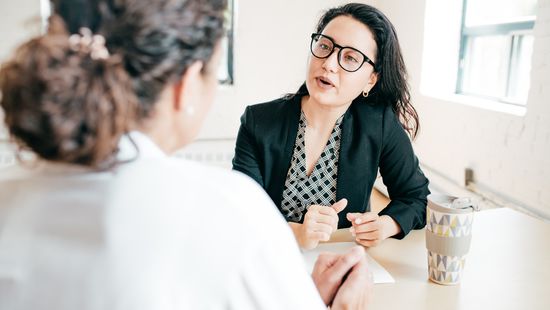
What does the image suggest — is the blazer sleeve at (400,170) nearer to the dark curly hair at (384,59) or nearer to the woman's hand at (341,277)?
the dark curly hair at (384,59)

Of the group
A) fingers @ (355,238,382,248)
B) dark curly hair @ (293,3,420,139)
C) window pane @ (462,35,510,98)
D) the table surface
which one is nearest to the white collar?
the table surface

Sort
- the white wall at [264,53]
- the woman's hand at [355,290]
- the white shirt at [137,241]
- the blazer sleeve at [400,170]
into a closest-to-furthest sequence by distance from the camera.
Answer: the white shirt at [137,241] < the woman's hand at [355,290] < the blazer sleeve at [400,170] < the white wall at [264,53]

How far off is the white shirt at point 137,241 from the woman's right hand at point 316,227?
0.65 m

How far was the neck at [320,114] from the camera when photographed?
5.18 feet

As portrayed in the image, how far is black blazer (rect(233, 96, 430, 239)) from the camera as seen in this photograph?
60.7 inches

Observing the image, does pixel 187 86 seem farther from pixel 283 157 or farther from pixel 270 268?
pixel 283 157

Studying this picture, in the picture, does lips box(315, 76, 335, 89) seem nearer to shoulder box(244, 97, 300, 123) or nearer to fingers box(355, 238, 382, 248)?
shoulder box(244, 97, 300, 123)

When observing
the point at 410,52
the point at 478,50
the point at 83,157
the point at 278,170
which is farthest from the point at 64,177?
the point at 410,52

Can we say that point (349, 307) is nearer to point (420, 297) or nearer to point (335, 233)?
point (420, 297)

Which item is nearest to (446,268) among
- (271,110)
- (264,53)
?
(271,110)

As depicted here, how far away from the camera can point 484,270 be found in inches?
43.3

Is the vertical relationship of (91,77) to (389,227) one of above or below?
above

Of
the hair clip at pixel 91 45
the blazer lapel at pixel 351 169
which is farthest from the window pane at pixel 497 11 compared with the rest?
the hair clip at pixel 91 45

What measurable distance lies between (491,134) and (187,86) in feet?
7.66
